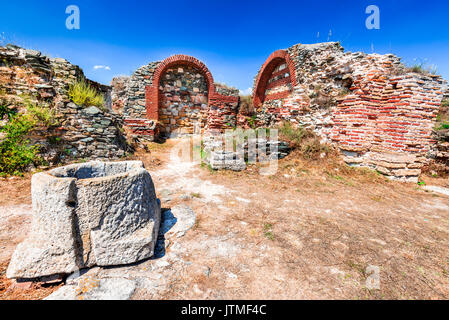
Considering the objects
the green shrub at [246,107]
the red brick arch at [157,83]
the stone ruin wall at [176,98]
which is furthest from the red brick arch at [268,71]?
the red brick arch at [157,83]

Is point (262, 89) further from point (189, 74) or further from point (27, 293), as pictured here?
point (27, 293)

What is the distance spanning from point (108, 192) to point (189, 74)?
8.88 m

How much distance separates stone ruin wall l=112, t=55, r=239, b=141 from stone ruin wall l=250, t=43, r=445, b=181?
4.59 metres

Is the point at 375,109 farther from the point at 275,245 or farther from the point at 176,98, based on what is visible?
the point at 176,98

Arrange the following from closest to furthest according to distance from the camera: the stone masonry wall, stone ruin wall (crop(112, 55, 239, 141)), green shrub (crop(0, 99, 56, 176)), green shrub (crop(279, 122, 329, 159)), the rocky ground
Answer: the rocky ground
green shrub (crop(0, 99, 56, 176))
green shrub (crop(279, 122, 329, 159))
stone ruin wall (crop(112, 55, 239, 141))
the stone masonry wall

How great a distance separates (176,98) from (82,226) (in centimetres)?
842

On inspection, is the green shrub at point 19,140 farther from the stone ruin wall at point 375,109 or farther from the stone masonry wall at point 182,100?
the stone ruin wall at point 375,109

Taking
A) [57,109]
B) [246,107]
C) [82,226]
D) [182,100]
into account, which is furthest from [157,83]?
[82,226]

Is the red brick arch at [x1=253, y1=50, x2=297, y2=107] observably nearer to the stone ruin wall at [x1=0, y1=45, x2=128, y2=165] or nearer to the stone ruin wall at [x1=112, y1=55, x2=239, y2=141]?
the stone ruin wall at [x1=112, y1=55, x2=239, y2=141]

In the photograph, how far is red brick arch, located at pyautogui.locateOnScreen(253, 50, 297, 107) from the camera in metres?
7.19

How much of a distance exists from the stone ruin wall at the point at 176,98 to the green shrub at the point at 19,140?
3.49 meters

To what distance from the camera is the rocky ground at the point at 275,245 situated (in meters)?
1.37

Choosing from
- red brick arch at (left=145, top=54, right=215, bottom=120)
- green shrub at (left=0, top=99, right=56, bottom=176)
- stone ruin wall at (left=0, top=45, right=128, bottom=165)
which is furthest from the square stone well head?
red brick arch at (left=145, top=54, right=215, bottom=120)

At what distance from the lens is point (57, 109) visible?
178 inches
